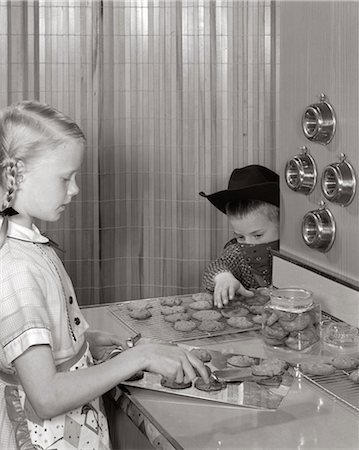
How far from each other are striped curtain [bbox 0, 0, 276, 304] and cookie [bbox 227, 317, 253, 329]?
1093mm

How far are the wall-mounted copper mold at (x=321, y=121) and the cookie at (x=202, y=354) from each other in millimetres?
536

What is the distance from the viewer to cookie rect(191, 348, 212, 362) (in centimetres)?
133

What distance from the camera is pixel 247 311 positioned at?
1.66 m

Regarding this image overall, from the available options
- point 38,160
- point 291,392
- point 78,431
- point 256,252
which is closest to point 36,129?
point 38,160

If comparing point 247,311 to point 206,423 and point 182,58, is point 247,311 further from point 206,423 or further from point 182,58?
point 182,58

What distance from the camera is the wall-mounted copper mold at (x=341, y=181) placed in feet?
4.83

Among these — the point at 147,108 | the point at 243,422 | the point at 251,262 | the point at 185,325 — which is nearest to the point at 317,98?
the point at 185,325

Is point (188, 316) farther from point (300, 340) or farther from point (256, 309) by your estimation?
Result: point (300, 340)

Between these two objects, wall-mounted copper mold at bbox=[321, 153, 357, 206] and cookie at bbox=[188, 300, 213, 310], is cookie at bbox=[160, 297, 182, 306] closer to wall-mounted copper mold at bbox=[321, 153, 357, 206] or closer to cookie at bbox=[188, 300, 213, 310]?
cookie at bbox=[188, 300, 213, 310]

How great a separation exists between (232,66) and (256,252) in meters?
0.78

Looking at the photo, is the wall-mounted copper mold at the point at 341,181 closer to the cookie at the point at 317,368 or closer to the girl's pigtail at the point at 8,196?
the cookie at the point at 317,368

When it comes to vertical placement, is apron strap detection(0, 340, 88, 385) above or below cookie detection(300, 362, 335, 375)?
above

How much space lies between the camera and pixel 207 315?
5.32 feet

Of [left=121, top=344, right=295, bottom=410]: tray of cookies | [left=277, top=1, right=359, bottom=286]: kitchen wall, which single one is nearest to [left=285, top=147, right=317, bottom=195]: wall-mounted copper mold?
[left=277, top=1, right=359, bottom=286]: kitchen wall
